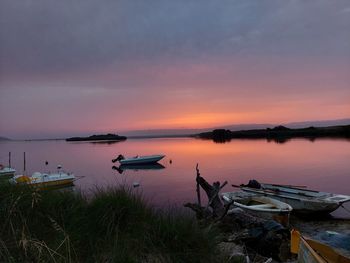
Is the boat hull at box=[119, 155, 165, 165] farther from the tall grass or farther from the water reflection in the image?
the tall grass

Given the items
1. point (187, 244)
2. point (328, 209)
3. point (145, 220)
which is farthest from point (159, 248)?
point (328, 209)

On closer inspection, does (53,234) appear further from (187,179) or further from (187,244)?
(187,179)

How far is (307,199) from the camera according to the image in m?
16.5

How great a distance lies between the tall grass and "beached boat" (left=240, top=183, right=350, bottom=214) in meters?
11.5

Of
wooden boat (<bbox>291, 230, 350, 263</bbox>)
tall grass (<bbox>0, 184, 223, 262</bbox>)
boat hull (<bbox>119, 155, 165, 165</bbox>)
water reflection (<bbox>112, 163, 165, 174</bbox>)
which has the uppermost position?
tall grass (<bbox>0, 184, 223, 262</bbox>)

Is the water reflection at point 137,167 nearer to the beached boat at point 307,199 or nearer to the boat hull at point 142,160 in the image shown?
the boat hull at point 142,160

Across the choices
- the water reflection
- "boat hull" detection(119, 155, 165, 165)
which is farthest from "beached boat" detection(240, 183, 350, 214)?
"boat hull" detection(119, 155, 165, 165)

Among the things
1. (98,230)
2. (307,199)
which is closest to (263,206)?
(307,199)

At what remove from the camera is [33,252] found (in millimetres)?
4238

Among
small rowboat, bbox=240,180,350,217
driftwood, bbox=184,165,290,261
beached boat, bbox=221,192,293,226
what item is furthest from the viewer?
small rowboat, bbox=240,180,350,217

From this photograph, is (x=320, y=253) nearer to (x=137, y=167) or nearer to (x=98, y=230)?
(x=98, y=230)

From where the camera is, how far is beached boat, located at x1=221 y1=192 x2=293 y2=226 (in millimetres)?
13961

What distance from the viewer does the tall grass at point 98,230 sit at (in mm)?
4648

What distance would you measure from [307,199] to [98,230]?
13.2 meters
